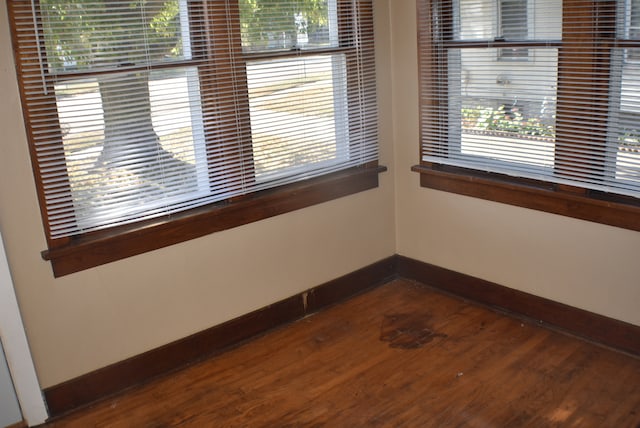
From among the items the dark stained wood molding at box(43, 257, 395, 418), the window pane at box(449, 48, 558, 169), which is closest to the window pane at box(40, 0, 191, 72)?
the dark stained wood molding at box(43, 257, 395, 418)

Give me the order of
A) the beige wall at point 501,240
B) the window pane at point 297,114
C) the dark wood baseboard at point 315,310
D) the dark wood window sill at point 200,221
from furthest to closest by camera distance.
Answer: the window pane at point 297,114, the beige wall at point 501,240, the dark wood baseboard at point 315,310, the dark wood window sill at point 200,221

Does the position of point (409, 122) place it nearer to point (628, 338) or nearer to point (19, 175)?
point (628, 338)

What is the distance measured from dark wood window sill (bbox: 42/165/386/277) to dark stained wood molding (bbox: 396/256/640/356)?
64 centimetres

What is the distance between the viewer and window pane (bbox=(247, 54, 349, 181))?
11.2ft

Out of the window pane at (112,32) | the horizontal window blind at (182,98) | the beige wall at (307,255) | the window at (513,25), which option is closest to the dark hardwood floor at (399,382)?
the beige wall at (307,255)

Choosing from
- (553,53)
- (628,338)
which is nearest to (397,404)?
(628,338)

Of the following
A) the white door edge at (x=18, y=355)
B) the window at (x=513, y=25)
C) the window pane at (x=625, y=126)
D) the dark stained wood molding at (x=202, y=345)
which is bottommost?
the dark stained wood molding at (x=202, y=345)

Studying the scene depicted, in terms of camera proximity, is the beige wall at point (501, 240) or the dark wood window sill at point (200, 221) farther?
the beige wall at point (501, 240)

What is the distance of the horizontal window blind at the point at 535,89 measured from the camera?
3006mm

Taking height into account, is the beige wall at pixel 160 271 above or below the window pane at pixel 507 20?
below

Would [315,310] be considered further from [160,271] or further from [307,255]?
[160,271]

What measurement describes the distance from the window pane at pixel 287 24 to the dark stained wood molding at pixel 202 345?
1.36 m

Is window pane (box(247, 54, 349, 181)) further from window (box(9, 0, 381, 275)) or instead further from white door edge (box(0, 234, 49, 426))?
white door edge (box(0, 234, 49, 426))

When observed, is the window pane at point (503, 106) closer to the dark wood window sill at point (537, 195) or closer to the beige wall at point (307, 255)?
the dark wood window sill at point (537, 195)
